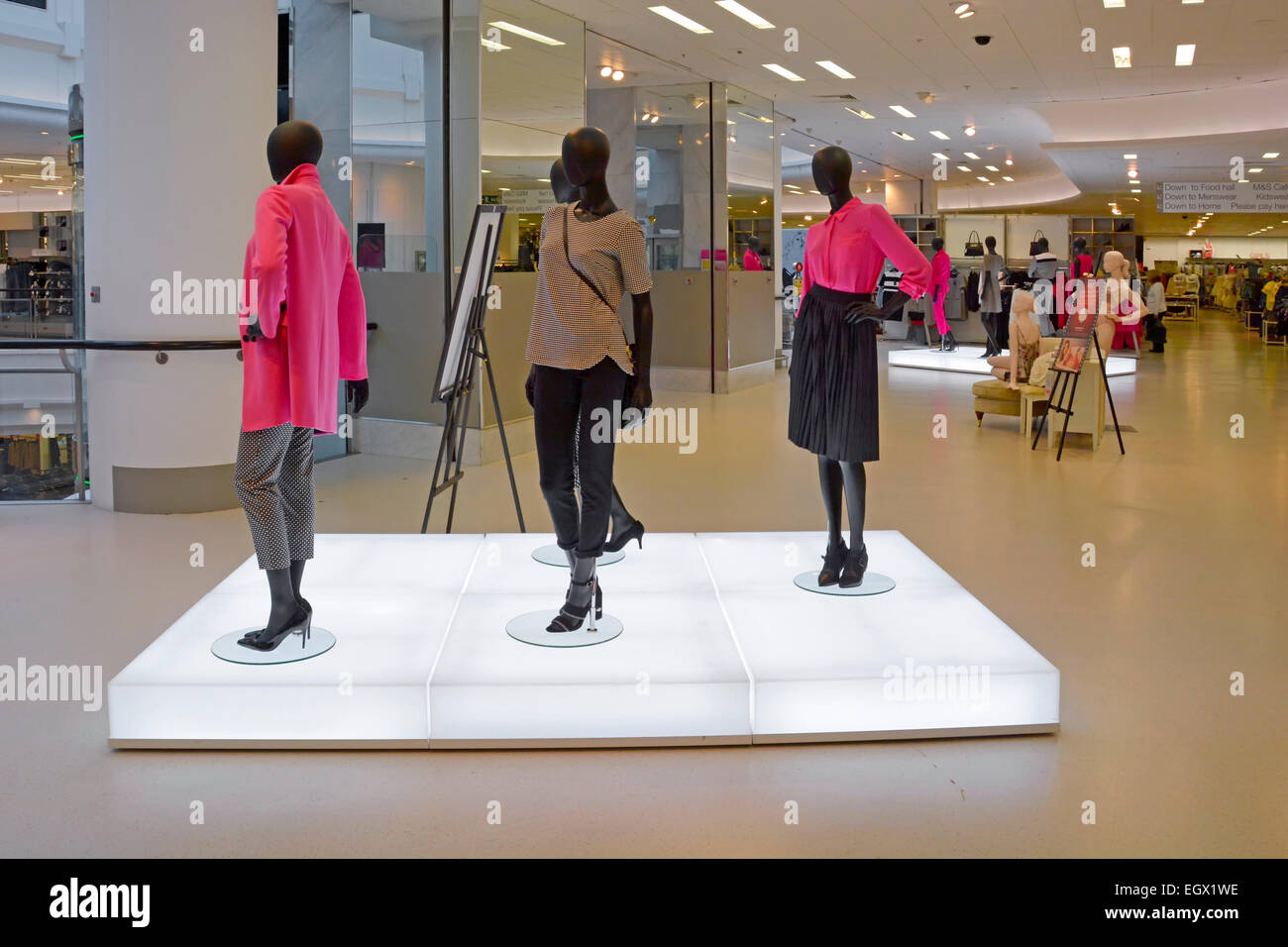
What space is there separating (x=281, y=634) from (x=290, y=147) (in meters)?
1.50

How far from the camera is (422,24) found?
8.29m

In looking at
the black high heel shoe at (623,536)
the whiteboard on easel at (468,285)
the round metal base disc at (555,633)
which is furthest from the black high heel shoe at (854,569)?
the whiteboard on easel at (468,285)

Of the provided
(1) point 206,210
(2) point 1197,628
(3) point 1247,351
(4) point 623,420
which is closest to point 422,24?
(1) point 206,210

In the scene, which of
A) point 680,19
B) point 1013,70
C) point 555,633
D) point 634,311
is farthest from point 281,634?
point 1013,70

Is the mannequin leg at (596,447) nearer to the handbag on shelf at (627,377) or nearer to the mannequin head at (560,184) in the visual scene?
the handbag on shelf at (627,377)

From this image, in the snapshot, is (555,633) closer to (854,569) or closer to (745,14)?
(854,569)

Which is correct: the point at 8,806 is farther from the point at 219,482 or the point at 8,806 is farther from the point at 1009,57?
the point at 1009,57

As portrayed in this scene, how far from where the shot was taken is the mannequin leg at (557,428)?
3611 millimetres

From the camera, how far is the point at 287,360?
3.49m

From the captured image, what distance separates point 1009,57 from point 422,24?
6642mm

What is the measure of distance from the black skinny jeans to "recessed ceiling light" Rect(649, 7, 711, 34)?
6.98 metres
